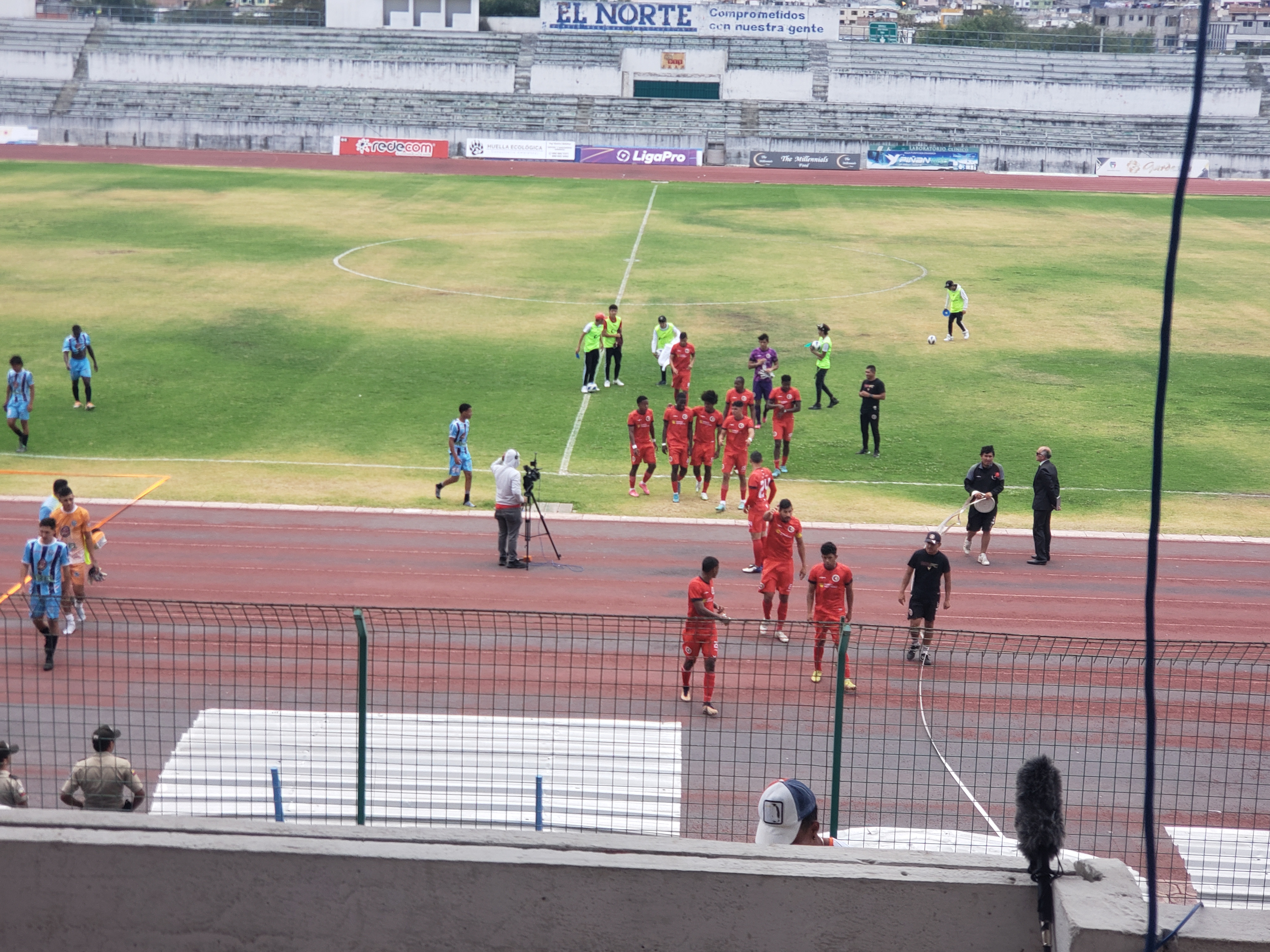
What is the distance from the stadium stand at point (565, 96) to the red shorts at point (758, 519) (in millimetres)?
54324

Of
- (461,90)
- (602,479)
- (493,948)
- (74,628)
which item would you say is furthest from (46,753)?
(461,90)

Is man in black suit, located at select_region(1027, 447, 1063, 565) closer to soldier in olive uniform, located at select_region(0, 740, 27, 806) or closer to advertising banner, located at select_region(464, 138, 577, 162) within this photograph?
soldier in olive uniform, located at select_region(0, 740, 27, 806)

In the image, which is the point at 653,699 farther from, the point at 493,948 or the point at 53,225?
the point at 53,225

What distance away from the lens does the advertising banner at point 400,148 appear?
6719cm

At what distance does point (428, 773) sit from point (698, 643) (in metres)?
2.90

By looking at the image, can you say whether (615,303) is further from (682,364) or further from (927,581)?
(927,581)

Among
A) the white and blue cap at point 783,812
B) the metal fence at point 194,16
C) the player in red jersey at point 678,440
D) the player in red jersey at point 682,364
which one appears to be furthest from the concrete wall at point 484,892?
the metal fence at point 194,16

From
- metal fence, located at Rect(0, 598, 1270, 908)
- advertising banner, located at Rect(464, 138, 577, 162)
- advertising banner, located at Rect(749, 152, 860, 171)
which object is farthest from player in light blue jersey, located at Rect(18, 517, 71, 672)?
advertising banner, located at Rect(749, 152, 860, 171)

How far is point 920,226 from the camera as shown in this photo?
47812 millimetres

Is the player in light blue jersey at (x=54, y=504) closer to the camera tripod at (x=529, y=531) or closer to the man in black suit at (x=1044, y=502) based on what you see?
the camera tripod at (x=529, y=531)

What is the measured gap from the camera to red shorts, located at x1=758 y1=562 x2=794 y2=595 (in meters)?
14.7

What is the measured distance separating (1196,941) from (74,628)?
38.7 feet

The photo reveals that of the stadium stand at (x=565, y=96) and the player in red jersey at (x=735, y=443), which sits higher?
the stadium stand at (x=565, y=96)

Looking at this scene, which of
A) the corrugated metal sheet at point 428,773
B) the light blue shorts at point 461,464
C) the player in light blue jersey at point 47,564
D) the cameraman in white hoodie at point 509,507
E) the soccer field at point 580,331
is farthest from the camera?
the soccer field at point 580,331
